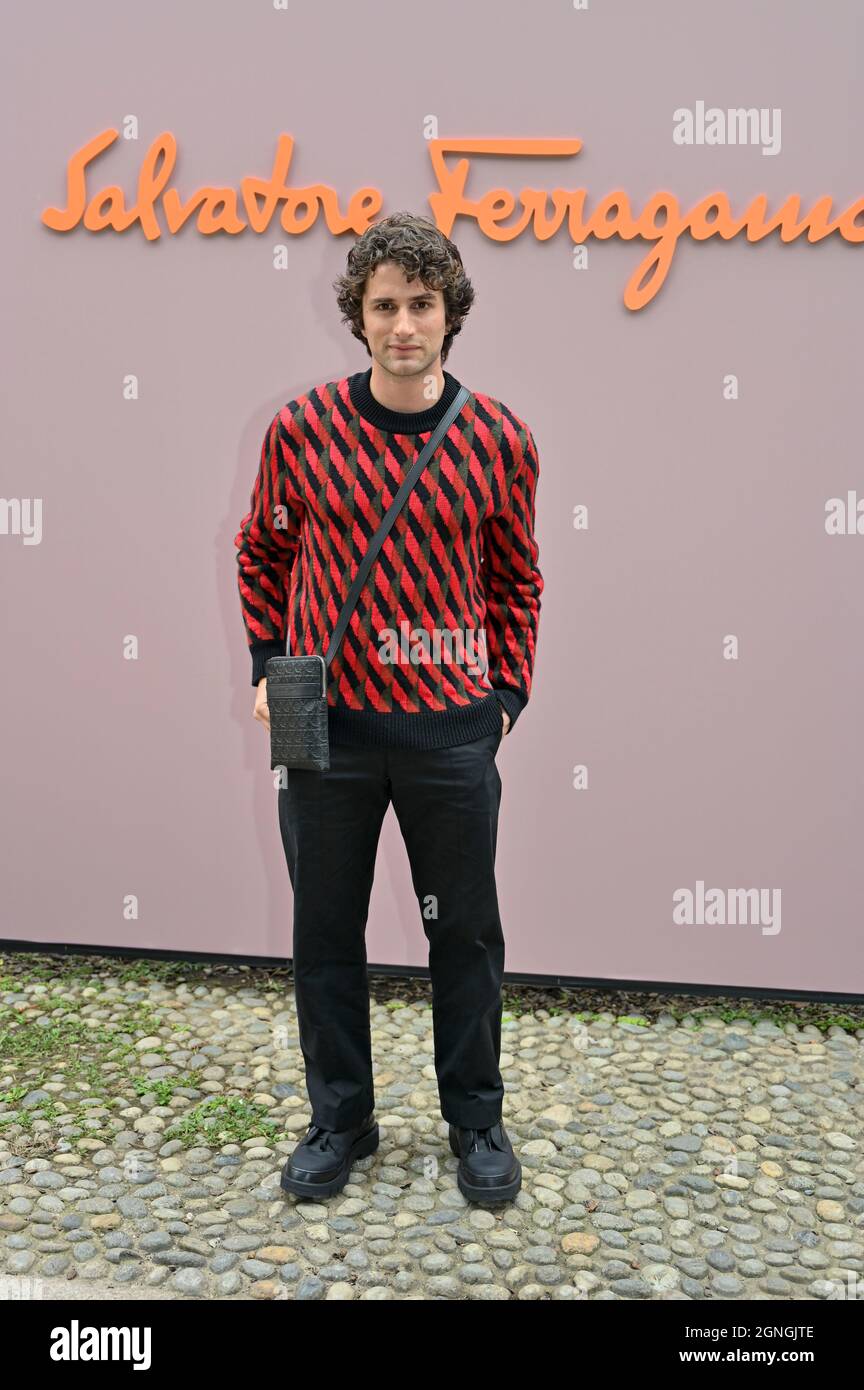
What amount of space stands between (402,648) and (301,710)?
0.27 metres

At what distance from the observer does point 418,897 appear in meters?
2.99

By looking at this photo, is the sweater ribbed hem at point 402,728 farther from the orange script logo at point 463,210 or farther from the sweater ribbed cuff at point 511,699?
the orange script logo at point 463,210

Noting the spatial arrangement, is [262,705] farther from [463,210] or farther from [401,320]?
[463,210]

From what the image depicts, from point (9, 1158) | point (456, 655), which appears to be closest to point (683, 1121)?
point (456, 655)

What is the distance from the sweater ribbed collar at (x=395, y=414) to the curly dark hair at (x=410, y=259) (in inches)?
4.9

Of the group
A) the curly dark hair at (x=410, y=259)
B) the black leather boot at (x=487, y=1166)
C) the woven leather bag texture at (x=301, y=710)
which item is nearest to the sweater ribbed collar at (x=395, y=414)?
the curly dark hair at (x=410, y=259)

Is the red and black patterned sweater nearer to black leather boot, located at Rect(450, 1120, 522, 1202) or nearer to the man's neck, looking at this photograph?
the man's neck

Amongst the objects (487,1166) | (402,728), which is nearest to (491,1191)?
(487,1166)

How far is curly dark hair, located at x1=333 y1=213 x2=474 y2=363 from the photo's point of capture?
8.79ft

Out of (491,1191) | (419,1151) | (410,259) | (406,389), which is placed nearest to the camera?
(410,259)

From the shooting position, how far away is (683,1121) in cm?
347

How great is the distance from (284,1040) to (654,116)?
10.4ft

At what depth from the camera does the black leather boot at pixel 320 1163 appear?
2.99 metres

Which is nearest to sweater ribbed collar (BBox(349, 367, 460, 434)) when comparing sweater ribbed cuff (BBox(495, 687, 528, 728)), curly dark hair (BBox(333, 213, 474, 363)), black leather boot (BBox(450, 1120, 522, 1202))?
curly dark hair (BBox(333, 213, 474, 363))
